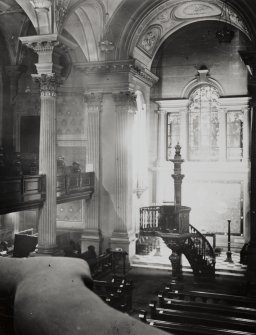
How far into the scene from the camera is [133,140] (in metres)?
18.9

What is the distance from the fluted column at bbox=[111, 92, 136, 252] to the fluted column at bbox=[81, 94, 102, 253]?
0.79 meters

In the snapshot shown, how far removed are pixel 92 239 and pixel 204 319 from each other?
9.72 meters

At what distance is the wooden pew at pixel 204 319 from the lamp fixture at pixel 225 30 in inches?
356

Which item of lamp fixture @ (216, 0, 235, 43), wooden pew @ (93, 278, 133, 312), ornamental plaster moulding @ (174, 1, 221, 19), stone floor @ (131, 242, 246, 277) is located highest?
ornamental plaster moulding @ (174, 1, 221, 19)

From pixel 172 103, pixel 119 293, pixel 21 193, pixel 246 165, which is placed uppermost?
pixel 172 103

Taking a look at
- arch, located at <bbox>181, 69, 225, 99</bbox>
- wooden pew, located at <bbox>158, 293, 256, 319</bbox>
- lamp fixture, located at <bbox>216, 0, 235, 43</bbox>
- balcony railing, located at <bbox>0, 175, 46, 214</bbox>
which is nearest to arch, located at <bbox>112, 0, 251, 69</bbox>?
lamp fixture, located at <bbox>216, 0, 235, 43</bbox>

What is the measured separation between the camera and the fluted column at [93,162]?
714 inches

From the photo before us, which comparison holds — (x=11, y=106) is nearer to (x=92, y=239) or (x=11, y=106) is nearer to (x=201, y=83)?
(x=92, y=239)

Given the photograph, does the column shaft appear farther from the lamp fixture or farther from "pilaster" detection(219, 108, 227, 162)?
the lamp fixture

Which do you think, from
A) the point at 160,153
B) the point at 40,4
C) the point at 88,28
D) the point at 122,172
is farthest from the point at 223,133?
the point at 40,4

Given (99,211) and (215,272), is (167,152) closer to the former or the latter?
(99,211)

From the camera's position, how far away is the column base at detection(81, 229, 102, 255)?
18000 millimetres

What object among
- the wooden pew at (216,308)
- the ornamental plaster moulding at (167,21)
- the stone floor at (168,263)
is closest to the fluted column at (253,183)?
the stone floor at (168,263)

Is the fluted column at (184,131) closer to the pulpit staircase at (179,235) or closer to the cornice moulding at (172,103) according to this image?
the cornice moulding at (172,103)
